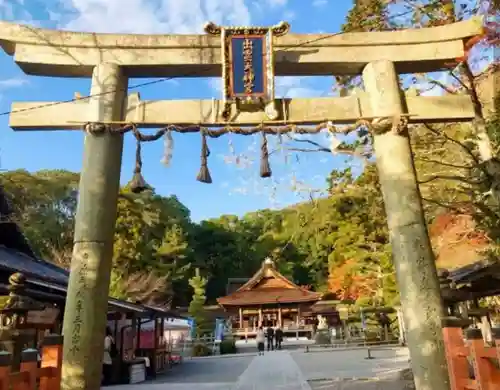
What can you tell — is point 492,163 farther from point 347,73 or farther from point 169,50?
point 169,50

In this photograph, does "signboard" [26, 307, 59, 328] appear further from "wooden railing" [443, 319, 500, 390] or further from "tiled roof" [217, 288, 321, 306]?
"tiled roof" [217, 288, 321, 306]

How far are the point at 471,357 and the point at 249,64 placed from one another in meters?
4.78

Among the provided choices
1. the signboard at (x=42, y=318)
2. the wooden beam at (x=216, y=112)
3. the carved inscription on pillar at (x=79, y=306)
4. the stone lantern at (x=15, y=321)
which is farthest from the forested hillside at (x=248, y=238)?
the stone lantern at (x=15, y=321)

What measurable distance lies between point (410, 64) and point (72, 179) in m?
38.5

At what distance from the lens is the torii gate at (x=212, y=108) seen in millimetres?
5871

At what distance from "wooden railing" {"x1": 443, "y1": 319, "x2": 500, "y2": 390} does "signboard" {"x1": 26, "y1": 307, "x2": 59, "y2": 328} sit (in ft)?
21.1

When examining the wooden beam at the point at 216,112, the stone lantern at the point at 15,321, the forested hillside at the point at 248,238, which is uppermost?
the forested hillside at the point at 248,238

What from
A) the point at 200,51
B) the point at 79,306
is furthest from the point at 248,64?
the point at 79,306

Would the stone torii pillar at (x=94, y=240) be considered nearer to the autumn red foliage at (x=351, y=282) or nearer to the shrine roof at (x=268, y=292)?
the autumn red foliage at (x=351, y=282)

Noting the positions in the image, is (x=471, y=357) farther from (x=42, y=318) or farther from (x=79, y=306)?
(x=42, y=318)

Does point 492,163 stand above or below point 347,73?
below

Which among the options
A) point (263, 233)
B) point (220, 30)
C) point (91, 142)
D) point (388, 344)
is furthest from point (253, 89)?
point (263, 233)

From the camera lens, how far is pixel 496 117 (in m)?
11.3

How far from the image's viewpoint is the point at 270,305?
3544cm
